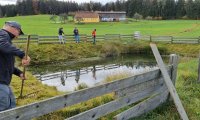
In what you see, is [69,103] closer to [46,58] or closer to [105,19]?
[46,58]

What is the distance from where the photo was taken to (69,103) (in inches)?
236

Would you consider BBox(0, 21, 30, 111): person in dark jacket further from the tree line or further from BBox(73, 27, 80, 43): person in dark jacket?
the tree line

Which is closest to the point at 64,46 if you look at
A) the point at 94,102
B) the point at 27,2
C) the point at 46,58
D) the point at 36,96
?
the point at 46,58

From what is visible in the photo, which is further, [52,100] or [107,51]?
[107,51]

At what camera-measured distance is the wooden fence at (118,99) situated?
5265 mm

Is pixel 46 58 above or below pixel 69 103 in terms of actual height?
below

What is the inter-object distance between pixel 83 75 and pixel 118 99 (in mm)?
16013

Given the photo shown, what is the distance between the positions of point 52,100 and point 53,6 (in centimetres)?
13095

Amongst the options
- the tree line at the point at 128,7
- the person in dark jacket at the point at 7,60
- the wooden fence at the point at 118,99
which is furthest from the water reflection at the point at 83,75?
the tree line at the point at 128,7

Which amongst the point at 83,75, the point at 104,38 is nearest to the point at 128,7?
the point at 104,38

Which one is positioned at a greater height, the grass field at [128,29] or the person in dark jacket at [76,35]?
the person in dark jacket at [76,35]

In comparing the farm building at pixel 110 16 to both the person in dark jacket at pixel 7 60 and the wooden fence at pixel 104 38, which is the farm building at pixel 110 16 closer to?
the wooden fence at pixel 104 38

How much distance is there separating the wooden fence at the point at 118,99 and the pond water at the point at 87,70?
31.1 feet

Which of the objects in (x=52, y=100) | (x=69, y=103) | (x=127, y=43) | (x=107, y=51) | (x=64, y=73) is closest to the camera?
(x=52, y=100)
